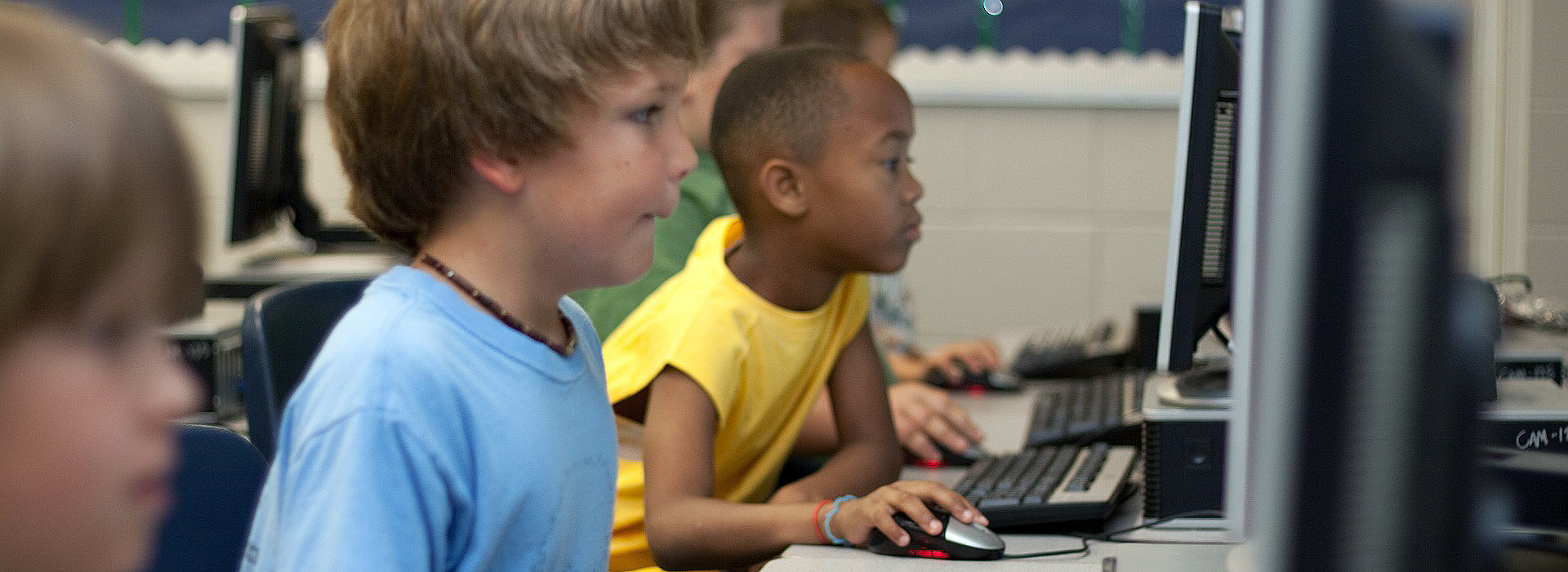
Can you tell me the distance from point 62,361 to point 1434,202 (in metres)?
0.42

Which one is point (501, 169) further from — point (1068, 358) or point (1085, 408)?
point (1068, 358)

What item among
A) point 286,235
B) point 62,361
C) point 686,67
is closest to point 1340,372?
point 62,361

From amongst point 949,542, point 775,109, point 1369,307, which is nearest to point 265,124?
point 775,109

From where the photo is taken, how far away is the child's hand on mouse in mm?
1084

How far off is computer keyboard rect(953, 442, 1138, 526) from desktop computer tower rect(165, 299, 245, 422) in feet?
3.80

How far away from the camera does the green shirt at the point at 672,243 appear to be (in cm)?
169

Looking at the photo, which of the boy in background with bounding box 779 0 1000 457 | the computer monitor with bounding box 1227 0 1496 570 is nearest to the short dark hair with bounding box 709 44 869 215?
the boy in background with bounding box 779 0 1000 457

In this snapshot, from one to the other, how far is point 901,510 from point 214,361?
4.32ft

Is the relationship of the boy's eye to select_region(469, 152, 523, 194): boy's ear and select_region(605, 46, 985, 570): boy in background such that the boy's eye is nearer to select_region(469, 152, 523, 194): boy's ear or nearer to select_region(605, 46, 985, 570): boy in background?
select_region(469, 152, 523, 194): boy's ear

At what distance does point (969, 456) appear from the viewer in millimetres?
1571

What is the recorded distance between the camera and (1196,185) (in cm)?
123

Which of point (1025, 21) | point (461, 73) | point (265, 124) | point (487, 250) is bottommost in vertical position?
point (487, 250)

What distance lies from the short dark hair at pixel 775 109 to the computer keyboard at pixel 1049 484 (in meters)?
0.37

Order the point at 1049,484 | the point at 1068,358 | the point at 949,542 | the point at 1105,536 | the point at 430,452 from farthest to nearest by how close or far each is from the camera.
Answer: the point at 1068,358, the point at 1049,484, the point at 1105,536, the point at 949,542, the point at 430,452
